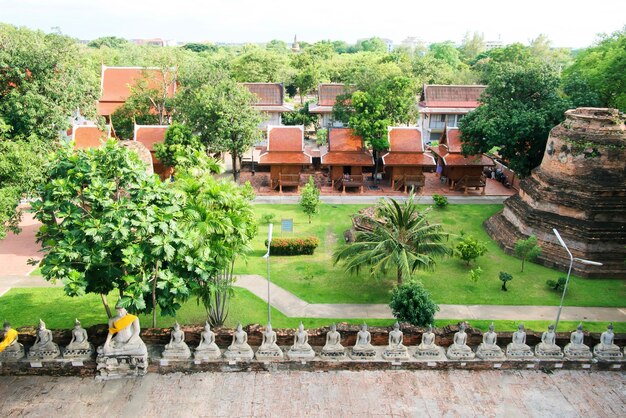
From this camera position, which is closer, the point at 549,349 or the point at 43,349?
the point at 43,349

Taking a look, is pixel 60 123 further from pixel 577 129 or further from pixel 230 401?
pixel 577 129

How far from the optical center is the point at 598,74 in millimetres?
37562

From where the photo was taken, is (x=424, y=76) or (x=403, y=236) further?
(x=424, y=76)

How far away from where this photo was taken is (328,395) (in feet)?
51.5

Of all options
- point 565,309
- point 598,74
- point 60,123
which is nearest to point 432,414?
point 565,309

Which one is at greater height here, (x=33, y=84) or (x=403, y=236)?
(x=33, y=84)

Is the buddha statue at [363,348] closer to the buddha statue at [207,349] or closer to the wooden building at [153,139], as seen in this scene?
the buddha statue at [207,349]

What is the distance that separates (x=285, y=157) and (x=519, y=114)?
17634 millimetres

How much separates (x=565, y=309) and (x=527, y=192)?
9.48 metres

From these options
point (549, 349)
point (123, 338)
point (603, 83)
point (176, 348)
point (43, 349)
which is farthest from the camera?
point (603, 83)

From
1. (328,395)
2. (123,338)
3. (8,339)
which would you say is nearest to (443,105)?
(328,395)

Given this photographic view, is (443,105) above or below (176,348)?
above

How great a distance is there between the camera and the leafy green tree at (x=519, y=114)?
3444 cm

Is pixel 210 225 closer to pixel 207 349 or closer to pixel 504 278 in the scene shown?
pixel 207 349
